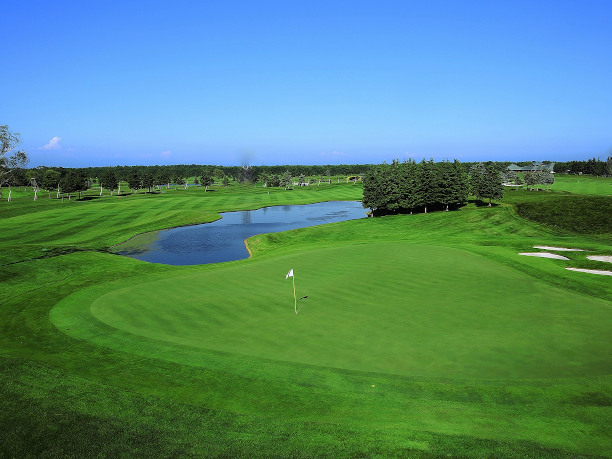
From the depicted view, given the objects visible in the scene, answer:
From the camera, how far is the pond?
169 ft

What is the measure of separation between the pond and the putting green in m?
21.7

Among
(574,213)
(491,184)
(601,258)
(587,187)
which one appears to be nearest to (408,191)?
(491,184)

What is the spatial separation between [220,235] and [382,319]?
5056cm

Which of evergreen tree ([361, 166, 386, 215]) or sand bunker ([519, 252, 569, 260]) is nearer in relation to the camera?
sand bunker ([519, 252, 569, 260])

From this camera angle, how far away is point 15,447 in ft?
33.2

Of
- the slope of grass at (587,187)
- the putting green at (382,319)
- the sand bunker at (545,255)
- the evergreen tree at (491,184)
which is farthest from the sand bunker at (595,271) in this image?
the slope of grass at (587,187)

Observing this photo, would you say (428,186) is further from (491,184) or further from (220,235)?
(220,235)

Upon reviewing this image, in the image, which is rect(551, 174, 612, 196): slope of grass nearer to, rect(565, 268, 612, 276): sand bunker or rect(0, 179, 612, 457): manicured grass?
rect(565, 268, 612, 276): sand bunker

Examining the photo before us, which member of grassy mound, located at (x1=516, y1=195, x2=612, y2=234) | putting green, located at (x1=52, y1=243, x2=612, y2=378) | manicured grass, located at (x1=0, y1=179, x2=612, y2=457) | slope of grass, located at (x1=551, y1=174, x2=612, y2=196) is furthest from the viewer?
slope of grass, located at (x1=551, y1=174, x2=612, y2=196)

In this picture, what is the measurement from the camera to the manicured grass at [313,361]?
1066cm

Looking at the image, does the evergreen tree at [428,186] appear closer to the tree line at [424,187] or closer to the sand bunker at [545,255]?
the tree line at [424,187]

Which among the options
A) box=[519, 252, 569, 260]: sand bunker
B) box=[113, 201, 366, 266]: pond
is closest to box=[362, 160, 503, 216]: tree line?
box=[113, 201, 366, 266]: pond

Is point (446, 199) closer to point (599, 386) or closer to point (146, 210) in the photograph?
point (146, 210)

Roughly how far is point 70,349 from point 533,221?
5845 centimetres
